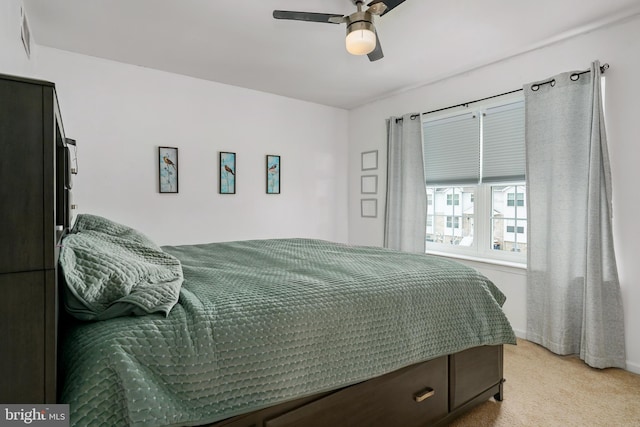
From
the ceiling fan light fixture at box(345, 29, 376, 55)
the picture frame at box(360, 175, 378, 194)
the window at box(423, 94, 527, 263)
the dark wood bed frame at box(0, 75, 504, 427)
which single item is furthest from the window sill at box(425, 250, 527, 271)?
the dark wood bed frame at box(0, 75, 504, 427)

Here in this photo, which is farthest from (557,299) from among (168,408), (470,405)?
(168,408)

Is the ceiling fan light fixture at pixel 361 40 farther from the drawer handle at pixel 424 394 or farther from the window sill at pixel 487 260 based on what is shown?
the window sill at pixel 487 260

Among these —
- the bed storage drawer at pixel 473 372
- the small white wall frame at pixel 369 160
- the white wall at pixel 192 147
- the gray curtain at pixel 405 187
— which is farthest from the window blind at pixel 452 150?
the bed storage drawer at pixel 473 372

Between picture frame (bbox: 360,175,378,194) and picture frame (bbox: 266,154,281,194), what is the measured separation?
3.78ft

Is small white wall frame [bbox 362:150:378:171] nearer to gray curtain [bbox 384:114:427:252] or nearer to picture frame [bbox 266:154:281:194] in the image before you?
gray curtain [bbox 384:114:427:252]

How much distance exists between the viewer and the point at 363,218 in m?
4.78

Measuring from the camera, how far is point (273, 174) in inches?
170

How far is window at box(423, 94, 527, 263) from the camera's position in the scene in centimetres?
325

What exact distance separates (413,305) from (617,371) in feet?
6.51

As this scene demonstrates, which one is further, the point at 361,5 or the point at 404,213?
the point at 404,213

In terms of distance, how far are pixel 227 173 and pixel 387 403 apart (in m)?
3.07

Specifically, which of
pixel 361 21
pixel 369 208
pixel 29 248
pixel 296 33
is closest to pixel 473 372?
pixel 29 248

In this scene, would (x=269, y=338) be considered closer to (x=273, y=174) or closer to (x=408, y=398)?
(x=408, y=398)

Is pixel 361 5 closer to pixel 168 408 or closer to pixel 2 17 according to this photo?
pixel 2 17
